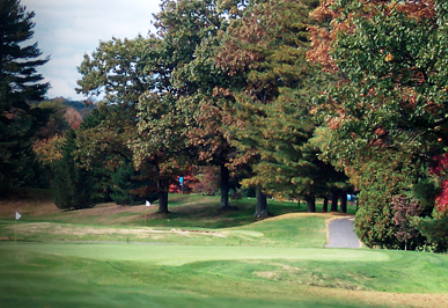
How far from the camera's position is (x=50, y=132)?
70.8 meters

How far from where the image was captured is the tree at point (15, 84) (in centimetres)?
2870

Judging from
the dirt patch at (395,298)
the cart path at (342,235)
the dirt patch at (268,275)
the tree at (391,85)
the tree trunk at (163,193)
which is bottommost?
the cart path at (342,235)

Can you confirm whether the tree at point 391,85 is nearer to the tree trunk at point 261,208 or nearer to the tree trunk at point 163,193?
the tree trunk at point 261,208

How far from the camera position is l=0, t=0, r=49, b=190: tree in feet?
94.2

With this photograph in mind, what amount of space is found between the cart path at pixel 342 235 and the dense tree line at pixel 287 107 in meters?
1.97

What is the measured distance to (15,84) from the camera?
34.3 meters

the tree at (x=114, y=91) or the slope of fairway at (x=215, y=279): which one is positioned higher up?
the tree at (x=114, y=91)

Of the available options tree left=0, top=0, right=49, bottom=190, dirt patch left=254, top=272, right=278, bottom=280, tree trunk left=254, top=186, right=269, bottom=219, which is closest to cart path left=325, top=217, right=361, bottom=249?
tree trunk left=254, top=186, right=269, bottom=219

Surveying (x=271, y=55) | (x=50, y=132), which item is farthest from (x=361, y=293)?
(x=50, y=132)

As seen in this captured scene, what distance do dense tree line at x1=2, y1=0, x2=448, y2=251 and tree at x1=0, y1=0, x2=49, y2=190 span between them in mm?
543

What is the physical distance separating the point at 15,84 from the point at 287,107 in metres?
17.2

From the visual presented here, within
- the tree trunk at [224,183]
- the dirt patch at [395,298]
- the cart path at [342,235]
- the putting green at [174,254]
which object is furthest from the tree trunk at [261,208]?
the dirt patch at [395,298]

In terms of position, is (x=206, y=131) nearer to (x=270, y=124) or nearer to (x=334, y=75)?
(x=270, y=124)

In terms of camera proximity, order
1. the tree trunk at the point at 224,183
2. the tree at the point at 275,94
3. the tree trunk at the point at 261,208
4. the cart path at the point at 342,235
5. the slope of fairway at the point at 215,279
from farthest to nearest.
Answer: the tree trunk at the point at 224,183, the tree trunk at the point at 261,208, the tree at the point at 275,94, the cart path at the point at 342,235, the slope of fairway at the point at 215,279
